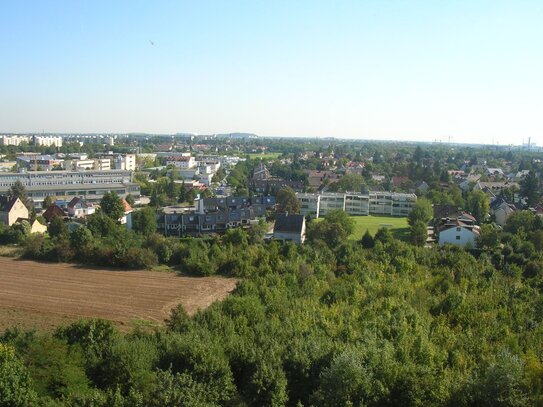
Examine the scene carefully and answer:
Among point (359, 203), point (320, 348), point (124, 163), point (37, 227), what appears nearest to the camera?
point (320, 348)

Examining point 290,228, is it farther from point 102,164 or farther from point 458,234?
point 102,164

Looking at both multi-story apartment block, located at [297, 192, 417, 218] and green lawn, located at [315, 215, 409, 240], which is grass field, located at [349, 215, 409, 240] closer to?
green lawn, located at [315, 215, 409, 240]

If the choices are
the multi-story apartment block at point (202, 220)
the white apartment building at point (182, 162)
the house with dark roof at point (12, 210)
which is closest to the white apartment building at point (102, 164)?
the white apartment building at point (182, 162)

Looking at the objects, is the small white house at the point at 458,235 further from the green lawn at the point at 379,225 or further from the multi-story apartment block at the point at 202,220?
the multi-story apartment block at the point at 202,220

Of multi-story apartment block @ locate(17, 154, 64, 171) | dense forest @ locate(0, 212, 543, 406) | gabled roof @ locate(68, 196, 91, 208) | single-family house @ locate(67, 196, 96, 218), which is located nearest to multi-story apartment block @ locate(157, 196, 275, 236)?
single-family house @ locate(67, 196, 96, 218)

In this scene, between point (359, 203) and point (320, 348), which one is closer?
point (320, 348)

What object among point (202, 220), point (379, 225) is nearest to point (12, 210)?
point (202, 220)

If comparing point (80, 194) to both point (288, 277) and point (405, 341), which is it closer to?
point (288, 277)
